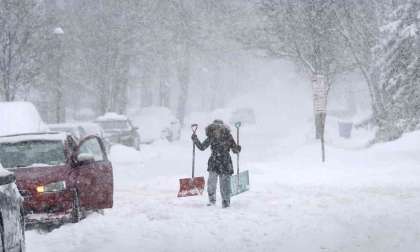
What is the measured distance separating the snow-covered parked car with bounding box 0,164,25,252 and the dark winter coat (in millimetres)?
6416

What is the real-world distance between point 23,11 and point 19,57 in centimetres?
196

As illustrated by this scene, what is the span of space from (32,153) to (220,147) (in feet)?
10.7

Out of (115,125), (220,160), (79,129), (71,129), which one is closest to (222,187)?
(220,160)

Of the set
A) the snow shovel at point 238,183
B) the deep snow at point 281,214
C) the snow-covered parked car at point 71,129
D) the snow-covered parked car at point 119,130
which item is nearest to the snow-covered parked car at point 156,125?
the snow-covered parked car at point 119,130

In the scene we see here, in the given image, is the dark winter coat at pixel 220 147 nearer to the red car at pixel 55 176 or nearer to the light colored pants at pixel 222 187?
the light colored pants at pixel 222 187

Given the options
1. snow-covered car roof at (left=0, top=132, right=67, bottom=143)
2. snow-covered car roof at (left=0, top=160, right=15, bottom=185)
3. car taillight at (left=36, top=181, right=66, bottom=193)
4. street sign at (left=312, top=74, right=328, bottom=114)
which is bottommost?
car taillight at (left=36, top=181, right=66, bottom=193)

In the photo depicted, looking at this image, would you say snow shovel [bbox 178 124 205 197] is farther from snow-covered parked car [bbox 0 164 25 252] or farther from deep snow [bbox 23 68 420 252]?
snow-covered parked car [bbox 0 164 25 252]

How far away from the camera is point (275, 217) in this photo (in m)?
11.5

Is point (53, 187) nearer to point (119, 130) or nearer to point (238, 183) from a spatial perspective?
point (238, 183)

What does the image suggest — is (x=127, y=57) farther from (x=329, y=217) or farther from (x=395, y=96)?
(x=329, y=217)

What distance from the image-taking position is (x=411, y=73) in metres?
20.1

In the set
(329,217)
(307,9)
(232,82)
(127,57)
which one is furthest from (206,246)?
(232,82)

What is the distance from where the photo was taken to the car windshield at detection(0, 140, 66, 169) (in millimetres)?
11500

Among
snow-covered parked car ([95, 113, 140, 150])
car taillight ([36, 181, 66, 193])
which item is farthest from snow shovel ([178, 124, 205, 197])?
snow-covered parked car ([95, 113, 140, 150])
